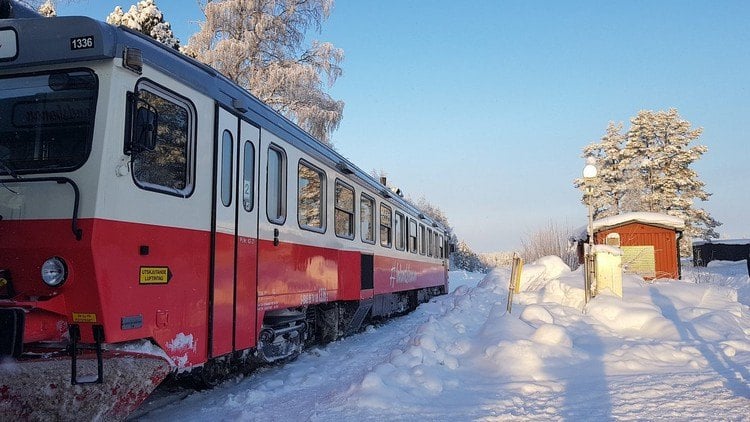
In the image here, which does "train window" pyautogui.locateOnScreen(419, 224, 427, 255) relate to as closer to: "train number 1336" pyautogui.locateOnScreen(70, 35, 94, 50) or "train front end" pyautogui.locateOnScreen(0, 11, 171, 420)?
"train front end" pyautogui.locateOnScreen(0, 11, 171, 420)

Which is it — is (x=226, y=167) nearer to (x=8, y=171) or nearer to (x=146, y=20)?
(x=8, y=171)

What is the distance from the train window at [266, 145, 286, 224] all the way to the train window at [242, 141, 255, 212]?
385 millimetres

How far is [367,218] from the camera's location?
35.6ft

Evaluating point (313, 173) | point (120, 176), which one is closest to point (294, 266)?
point (313, 173)

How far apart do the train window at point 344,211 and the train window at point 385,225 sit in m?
2.12

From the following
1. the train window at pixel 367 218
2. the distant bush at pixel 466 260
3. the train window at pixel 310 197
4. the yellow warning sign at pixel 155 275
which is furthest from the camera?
the distant bush at pixel 466 260

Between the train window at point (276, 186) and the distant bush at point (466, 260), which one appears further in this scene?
the distant bush at point (466, 260)

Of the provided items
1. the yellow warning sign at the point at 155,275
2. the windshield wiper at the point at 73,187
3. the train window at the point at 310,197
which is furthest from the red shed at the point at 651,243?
the windshield wiper at the point at 73,187

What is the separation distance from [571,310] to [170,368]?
6424mm

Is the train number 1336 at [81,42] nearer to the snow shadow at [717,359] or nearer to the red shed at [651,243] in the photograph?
the snow shadow at [717,359]

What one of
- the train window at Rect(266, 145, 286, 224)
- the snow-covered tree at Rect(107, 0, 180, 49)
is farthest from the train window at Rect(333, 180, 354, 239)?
the snow-covered tree at Rect(107, 0, 180, 49)

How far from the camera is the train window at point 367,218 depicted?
1040 centimetres

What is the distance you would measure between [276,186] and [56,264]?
3081 millimetres

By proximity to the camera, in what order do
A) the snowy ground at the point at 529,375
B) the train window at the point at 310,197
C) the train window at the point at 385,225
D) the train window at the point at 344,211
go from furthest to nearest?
1. the train window at the point at 385,225
2. the train window at the point at 344,211
3. the train window at the point at 310,197
4. the snowy ground at the point at 529,375
